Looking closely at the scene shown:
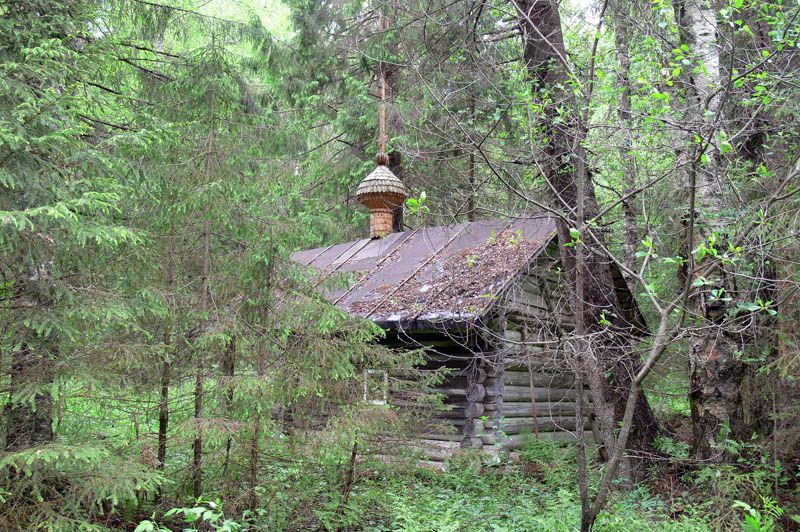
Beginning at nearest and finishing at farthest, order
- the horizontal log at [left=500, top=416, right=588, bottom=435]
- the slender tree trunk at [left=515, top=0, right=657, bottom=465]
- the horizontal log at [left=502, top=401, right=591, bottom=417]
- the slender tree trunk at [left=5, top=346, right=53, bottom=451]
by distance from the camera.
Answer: the slender tree trunk at [left=5, top=346, right=53, bottom=451] → the slender tree trunk at [left=515, top=0, right=657, bottom=465] → the horizontal log at [left=500, top=416, right=588, bottom=435] → the horizontal log at [left=502, top=401, right=591, bottom=417]

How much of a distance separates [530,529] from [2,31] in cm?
735

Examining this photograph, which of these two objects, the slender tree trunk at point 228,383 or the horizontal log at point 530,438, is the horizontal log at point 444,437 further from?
the slender tree trunk at point 228,383

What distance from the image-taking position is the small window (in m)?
6.61

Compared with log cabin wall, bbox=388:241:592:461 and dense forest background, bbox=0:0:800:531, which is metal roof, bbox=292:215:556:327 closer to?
log cabin wall, bbox=388:241:592:461

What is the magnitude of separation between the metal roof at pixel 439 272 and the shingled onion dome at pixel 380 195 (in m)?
1.14

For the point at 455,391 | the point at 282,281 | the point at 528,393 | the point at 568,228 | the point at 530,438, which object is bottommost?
the point at 530,438

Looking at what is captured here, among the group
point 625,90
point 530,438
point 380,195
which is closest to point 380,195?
point 380,195

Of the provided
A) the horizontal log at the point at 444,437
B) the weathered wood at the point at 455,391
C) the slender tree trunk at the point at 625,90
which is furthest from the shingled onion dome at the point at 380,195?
the slender tree trunk at the point at 625,90

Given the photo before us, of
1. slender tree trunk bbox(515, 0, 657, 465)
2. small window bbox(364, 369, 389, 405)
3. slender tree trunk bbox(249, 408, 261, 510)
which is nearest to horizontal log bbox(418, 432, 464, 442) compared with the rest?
slender tree trunk bbox(515, 0, 657, 465)

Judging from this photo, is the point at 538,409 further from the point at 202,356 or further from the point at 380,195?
the point at 202,356

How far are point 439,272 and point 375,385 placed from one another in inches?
186

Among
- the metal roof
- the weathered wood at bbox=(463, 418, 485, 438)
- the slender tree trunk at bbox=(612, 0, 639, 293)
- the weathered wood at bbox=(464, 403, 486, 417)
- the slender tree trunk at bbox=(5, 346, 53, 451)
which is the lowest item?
the weathered wood at bbox=(463, 418, 485, 438)

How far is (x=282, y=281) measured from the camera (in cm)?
668

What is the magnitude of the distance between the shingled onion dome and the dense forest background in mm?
6190
